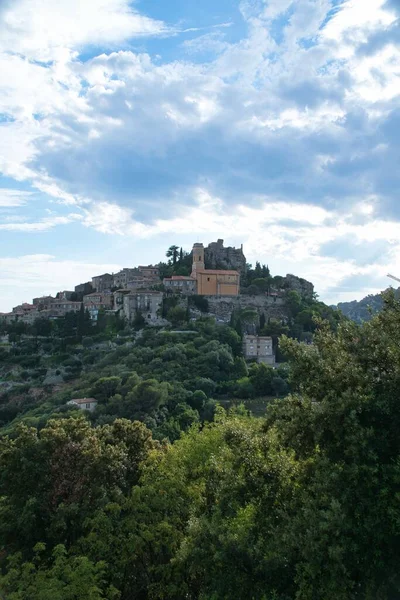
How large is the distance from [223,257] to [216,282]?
43.3 feet

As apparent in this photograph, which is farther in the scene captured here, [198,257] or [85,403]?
[198,257]

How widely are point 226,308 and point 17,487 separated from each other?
66973 mm

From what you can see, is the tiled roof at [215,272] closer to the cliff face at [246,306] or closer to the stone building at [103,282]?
the cliff face at [246,306]

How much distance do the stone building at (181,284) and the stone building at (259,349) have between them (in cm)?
1646

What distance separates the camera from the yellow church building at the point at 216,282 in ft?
278

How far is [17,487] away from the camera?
55.7ft

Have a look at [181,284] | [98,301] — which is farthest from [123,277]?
[181,284]

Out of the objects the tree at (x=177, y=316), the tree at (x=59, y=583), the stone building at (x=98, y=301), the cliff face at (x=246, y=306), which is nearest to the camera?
the tree at (x=59, y=583)

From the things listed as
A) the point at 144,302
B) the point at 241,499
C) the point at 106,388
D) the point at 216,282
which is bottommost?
the point at 106,388

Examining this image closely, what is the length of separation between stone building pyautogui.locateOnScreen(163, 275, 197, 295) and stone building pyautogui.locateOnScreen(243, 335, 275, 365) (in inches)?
648

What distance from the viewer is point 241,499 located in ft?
42.7

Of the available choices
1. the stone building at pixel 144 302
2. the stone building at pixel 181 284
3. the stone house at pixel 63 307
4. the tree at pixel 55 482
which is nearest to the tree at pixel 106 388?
the stone building at pixel 144 302

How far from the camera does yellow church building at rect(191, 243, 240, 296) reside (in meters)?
84.9

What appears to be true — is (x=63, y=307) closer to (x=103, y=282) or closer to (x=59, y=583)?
(x=103, y=282)
